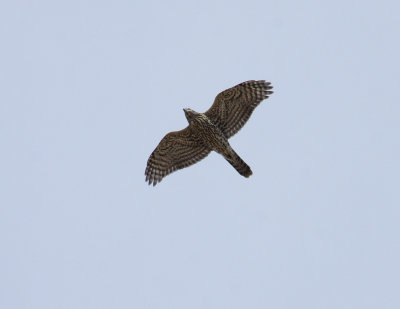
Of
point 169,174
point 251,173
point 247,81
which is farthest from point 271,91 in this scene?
point 169,174

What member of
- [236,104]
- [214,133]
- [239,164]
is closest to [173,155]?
[214,133]

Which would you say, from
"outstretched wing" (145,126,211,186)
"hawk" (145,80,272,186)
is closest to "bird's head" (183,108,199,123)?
"hawk" (145,80,272,186)

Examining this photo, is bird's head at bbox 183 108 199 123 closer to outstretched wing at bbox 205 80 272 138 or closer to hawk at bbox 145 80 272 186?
hawk at bbox 145 80 272 186

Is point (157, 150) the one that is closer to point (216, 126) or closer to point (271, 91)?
point (216, 126)

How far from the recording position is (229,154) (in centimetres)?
2427

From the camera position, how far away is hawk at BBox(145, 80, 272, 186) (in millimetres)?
23922

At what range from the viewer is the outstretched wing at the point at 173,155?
24.6 m

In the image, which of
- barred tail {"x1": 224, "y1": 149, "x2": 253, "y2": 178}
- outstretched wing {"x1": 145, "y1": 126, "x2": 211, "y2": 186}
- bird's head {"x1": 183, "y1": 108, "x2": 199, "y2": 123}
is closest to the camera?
bird's head {"x1": 183, "y1": 108, "x2": 199, "y2": 123}

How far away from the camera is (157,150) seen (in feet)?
81.8

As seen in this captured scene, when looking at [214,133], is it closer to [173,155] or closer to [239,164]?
[239,164]

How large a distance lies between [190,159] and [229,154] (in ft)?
4.60

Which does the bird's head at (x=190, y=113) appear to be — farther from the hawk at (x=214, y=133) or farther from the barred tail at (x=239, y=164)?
the barred tail at (x=239, y=164)

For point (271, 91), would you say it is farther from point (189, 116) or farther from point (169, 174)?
point (169, 174)

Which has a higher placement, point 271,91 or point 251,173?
point 271,91
